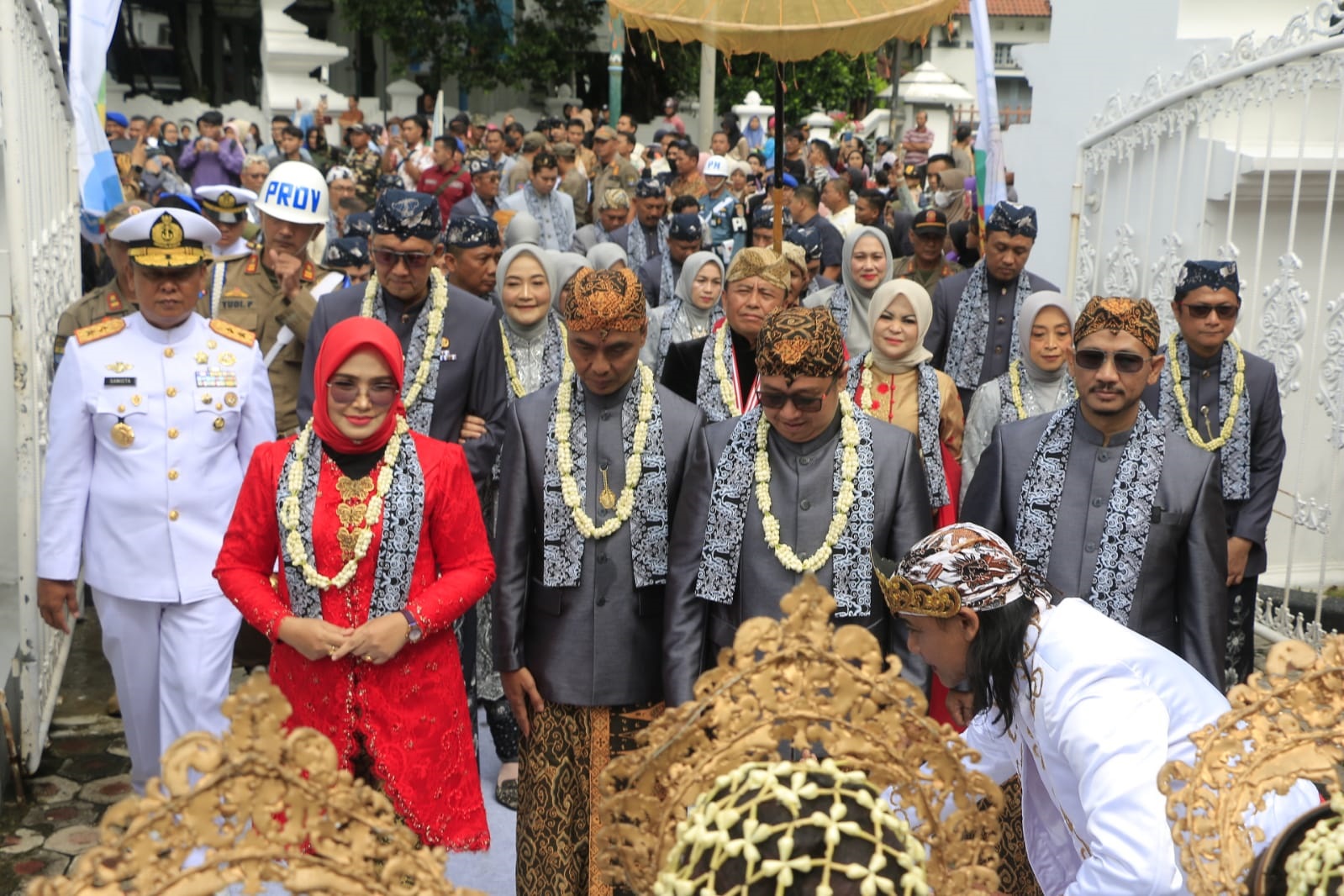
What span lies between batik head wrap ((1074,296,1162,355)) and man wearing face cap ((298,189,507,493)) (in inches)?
78.4

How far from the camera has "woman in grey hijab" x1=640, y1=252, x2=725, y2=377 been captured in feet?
22.1

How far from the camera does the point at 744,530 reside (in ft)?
11.8

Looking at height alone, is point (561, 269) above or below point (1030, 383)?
above

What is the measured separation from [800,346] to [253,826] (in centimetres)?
196

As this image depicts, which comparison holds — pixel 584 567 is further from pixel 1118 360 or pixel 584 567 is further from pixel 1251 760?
pixel 1251 760

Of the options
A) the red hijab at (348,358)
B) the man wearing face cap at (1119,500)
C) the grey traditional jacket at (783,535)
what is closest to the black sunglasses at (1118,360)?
the man wearing face cap at (1119,500)

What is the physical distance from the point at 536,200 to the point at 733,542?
804cm

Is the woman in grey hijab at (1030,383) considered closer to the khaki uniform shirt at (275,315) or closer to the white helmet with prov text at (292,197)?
the khaki uniform shirt at (275,315)

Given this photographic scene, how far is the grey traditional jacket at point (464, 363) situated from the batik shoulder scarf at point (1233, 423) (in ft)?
7.95

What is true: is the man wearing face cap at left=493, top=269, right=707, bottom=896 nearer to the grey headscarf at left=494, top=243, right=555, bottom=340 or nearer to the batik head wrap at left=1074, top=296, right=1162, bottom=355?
the batik head wrap at left=1074, top=296, right=1162, bottom=355

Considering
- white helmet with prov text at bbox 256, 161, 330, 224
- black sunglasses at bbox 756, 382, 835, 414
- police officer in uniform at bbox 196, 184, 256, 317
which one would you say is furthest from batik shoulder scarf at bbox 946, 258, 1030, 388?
police officer in uniform at bbox 196, 184, 256, 317

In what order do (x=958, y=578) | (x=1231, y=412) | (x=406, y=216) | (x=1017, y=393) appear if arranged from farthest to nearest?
(x=1017, y=393) → (x=1231, y=412) → (x=406, y=216) → (x=958, y=578)

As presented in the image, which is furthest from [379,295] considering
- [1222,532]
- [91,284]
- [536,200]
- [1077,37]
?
[536,200]

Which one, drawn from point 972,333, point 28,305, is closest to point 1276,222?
point 972,333
